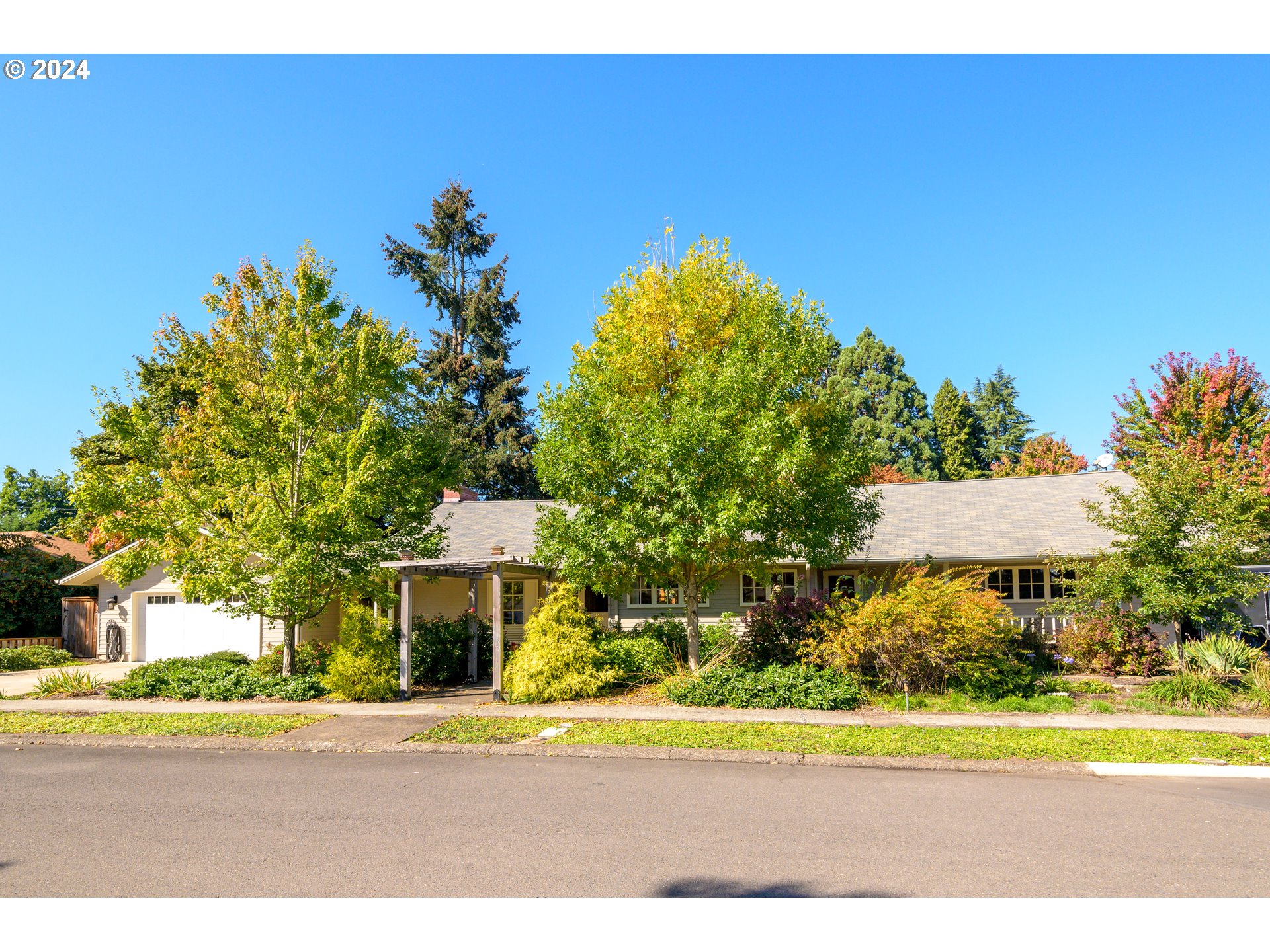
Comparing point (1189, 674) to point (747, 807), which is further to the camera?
point (1189, 674)

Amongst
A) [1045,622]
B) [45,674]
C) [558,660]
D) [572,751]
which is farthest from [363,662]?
[1045,622]

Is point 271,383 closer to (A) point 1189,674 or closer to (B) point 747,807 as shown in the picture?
(B) point 747,807

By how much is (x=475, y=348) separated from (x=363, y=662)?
31190 millimetres

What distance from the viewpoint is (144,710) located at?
45.1ft

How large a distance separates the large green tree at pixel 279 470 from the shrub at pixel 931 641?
27.2ft

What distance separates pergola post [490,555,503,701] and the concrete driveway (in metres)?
8.80

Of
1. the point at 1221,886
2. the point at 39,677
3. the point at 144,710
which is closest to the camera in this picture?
the point at 1221,886

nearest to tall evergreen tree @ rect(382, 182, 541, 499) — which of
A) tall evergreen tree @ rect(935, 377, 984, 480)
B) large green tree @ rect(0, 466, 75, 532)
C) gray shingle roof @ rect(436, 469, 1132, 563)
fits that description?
gray shingle roof @ rect(436, 469, 1132, 563)

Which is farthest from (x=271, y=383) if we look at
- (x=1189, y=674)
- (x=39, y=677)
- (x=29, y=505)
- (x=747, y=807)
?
(x=29, y=505)

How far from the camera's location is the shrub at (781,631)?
1495 cm

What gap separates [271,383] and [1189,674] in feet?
54.1

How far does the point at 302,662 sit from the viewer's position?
1617 centimetres

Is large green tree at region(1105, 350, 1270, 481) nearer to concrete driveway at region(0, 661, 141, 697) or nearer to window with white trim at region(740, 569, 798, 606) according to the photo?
window with white trim at region(740, 569, 798, 606)

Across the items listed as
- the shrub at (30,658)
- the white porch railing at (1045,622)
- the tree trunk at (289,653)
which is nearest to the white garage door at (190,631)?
the shrub at (30,658)
